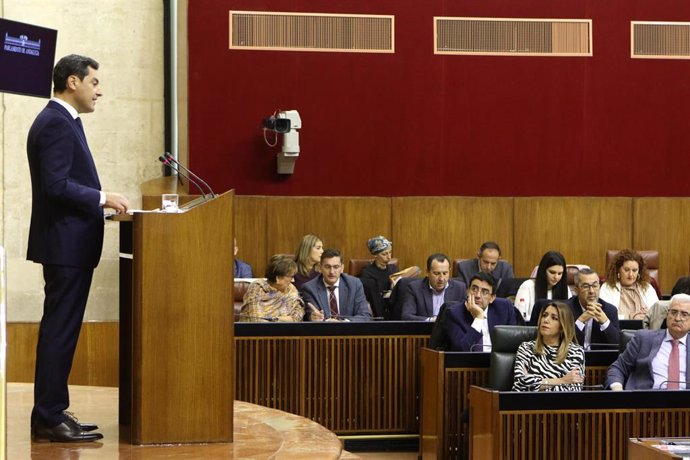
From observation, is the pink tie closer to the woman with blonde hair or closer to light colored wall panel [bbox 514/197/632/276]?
the woman with blonde hair

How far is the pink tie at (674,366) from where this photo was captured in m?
5.76

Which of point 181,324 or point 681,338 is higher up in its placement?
point 181,324

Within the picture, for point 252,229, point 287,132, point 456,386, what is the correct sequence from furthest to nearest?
point 252,229, point 287,132, point 456,386

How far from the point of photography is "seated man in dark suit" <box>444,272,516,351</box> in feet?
21.1

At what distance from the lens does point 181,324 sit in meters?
3.72

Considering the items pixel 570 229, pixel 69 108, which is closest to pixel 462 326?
pixel 69 108

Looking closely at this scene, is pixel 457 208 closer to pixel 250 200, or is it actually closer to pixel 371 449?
pixel 250 200

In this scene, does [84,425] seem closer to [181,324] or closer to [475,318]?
[181,324]

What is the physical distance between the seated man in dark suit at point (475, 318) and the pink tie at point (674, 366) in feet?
3.43

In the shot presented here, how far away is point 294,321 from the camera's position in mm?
6973

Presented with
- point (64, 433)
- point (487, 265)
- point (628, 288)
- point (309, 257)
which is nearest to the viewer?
point (64, 433)

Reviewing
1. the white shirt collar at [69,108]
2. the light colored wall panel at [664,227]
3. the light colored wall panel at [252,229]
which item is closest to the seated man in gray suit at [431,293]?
the light colored wall panel at [252,229]

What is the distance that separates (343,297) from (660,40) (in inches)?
167

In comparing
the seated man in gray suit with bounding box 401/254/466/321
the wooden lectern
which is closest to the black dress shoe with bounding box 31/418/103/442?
the wooden lectern
